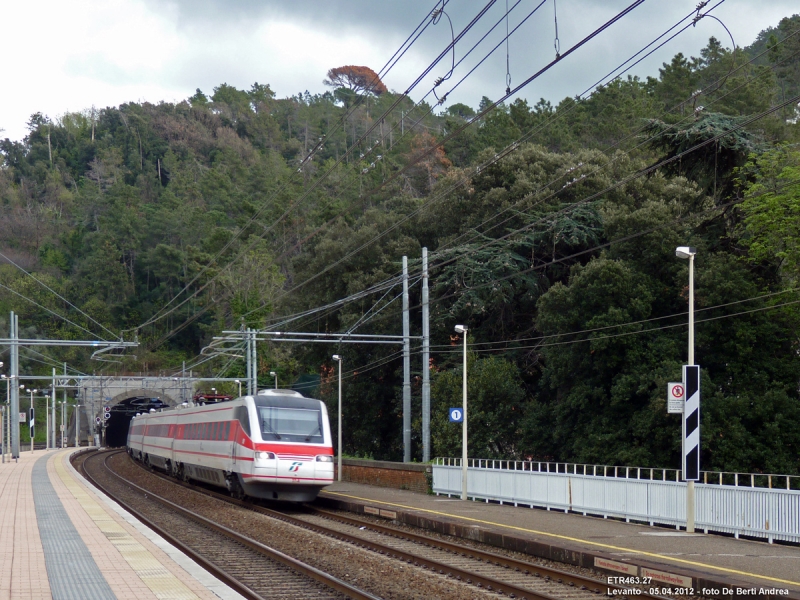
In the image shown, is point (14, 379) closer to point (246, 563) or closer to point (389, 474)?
point (389, 474)

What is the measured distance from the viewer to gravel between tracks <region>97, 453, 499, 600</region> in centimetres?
1189

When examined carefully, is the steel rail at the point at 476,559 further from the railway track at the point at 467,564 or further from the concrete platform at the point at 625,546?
the concrete platform at the point at 625,546

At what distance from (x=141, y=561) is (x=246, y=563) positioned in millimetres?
2666

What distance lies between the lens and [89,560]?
12.2 meters

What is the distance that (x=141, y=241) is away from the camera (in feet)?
411

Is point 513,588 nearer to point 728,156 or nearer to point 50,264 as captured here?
point 728,156

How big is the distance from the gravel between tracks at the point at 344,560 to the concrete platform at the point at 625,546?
2.42 metres

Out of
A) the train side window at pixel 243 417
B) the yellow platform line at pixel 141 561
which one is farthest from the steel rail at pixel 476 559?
the yellow platform line at pixel 141 561

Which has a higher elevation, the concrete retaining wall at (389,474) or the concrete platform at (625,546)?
the concrete platform at (625,546)

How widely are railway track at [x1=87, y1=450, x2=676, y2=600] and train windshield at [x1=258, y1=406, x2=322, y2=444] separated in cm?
350

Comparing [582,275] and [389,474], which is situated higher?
[582,275]

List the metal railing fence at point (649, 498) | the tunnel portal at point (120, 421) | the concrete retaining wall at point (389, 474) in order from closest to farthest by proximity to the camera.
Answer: the metal railing fence at point (649, 498), the concrete retaining wall at point (389, 474), the tunnel portal at point (120, 421)

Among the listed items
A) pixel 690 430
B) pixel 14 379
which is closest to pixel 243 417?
pixel 690 430

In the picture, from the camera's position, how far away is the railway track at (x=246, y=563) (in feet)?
39.2
